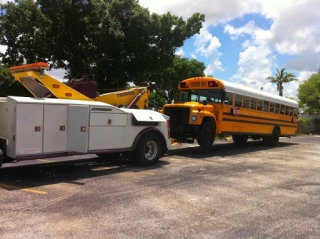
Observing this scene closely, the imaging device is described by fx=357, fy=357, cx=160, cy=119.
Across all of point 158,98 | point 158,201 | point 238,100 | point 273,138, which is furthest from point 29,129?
point 158,98

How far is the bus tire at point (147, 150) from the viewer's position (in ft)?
32.4

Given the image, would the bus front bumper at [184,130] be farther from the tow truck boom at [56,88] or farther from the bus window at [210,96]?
the tow truck boom at [56,88]

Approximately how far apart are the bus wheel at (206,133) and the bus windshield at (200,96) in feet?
3.49

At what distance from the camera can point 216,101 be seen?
537 inches

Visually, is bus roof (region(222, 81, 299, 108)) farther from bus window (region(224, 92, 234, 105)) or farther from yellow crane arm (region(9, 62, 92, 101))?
yellow crane arm (region(9, 62, 92, 101))

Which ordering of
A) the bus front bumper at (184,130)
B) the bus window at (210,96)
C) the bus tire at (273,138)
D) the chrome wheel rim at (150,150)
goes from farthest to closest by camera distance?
the bus tire at (273,138) < the bus window at (210,96) < the bus front bumper at (184,130) < the chrome wheel rim at (150,150)

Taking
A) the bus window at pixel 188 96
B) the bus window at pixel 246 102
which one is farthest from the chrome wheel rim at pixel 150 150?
the bus window at pixel 246 102

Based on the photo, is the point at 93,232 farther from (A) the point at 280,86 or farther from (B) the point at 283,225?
(A) the point at 280,86

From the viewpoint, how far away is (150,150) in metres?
10.4

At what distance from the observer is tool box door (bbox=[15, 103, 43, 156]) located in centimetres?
735

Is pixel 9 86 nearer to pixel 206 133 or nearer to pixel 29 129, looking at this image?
pixel 206 133

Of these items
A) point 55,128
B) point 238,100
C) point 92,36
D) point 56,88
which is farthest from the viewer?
point 92,36

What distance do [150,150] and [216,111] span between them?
4212 millimetres

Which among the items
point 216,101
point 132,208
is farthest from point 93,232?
point 216,101
